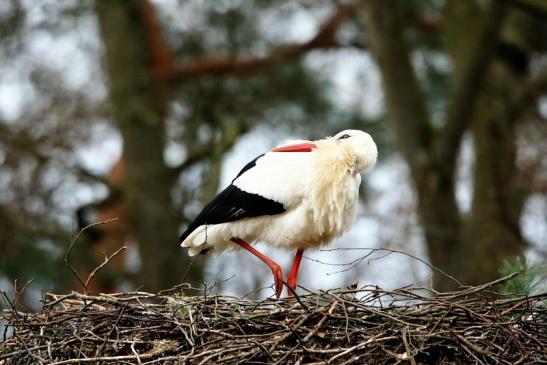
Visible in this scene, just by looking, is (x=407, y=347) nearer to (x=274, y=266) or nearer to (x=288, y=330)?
(x=288, y=330)

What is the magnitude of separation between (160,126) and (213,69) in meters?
0.86

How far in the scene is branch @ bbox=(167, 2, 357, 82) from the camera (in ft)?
39.9

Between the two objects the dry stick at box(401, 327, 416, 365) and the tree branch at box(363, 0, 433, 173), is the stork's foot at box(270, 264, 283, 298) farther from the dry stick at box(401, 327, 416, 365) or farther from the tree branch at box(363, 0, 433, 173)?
the tree branch at box(363, 0, 433, 173)

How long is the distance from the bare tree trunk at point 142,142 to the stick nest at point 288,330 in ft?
17.1

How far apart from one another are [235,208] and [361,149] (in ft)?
2.73

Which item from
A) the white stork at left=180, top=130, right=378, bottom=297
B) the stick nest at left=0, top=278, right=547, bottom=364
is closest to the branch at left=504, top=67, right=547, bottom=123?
the white stork at left=180, top=130, right=378, bottom=297

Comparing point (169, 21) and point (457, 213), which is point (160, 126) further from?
point (457, 213)

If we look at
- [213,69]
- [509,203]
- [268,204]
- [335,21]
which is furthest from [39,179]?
[268,204]

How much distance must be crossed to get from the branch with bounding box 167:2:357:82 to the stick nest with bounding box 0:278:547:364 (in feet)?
21.7

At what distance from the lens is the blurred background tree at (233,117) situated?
34.6 ft

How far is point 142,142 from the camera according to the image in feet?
38.3

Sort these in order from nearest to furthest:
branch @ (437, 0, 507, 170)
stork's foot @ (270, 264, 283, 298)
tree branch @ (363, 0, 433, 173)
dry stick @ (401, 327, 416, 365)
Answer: dry stick @ (401, 327, 416, 365) → stork's foot @ (270, 264, 283, 298) → branch @ (437, 0, 507, 170) → tree branch @ (363, 0, 433, 173)

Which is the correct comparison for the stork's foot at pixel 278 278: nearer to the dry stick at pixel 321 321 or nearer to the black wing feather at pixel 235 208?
the black wing feather at pixel 235 208

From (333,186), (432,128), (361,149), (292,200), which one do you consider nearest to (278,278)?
(292,200)
